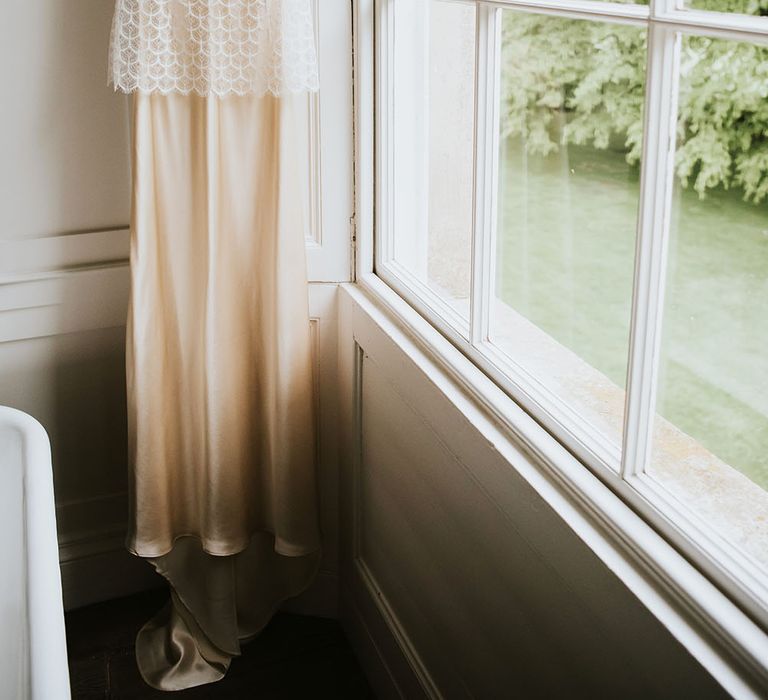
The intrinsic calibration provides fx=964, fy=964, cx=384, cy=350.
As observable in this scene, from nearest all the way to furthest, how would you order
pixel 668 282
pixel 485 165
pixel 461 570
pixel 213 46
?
pixel 668 282, pixel 485 165, pixel 461 570, pixel 213 46

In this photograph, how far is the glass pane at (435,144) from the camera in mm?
1699

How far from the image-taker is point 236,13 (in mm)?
1804

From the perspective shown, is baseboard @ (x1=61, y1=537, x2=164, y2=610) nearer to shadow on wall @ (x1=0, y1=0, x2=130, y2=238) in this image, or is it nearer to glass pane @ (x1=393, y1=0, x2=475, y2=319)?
shadow on wall @ (x1=0, y1=0, x2=130, y2=238)

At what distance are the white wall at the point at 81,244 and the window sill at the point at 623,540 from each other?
52 centimetres

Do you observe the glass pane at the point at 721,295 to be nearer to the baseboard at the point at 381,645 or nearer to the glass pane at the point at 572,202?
the glass pane at the point at 572,202

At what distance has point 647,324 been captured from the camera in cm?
118

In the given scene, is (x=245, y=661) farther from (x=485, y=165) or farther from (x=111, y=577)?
(x=485, y=165)

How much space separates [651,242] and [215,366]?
1114mm

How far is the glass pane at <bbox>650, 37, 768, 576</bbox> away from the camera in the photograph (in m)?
0.97

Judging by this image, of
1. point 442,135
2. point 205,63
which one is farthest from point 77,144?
point 442,135

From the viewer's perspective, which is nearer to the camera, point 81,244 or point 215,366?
point 215,366

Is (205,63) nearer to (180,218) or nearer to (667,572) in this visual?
(180,218)

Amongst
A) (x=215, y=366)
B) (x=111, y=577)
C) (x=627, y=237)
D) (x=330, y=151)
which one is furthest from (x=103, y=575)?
(x=627, y=237)

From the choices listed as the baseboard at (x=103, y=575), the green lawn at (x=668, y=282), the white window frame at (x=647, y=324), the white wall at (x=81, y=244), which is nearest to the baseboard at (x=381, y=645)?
the white wall at (x=81, y=244)
